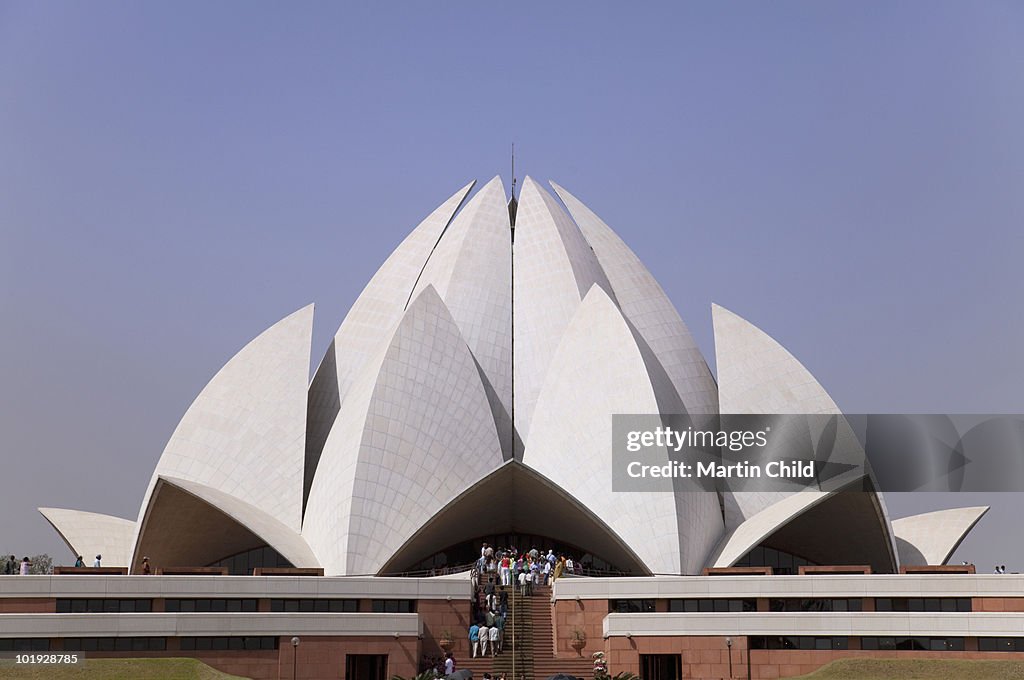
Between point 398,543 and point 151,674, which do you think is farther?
point 398,543

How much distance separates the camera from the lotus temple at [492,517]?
2561 cm

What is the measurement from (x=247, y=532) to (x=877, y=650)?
18092 millimetres

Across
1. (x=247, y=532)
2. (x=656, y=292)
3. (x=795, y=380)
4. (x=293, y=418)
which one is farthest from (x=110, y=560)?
(x=795, y=380)

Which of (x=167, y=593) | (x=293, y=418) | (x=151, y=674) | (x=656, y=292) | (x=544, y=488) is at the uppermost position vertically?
(x=656, y=292)

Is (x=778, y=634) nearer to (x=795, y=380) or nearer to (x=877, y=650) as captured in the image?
(x=877, y=650)

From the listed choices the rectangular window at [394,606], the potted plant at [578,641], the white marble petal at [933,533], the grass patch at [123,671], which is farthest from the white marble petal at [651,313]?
the grass patch at [123,671]

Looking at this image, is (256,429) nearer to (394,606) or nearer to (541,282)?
(541,282)

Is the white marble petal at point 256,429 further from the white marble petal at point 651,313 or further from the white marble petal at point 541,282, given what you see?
the white marble petal at point 651,313

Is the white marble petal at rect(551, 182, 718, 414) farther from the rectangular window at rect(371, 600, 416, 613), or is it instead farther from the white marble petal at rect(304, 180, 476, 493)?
the rectangular window at rect(371, 600, 416, 613)

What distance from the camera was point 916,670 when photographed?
24.1 metres

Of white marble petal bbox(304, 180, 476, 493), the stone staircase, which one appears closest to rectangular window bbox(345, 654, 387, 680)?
the stone staircase

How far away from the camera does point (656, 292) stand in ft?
129

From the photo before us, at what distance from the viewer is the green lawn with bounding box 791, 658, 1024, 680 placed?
23.6 m

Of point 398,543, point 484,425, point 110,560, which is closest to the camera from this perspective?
point 398,543
